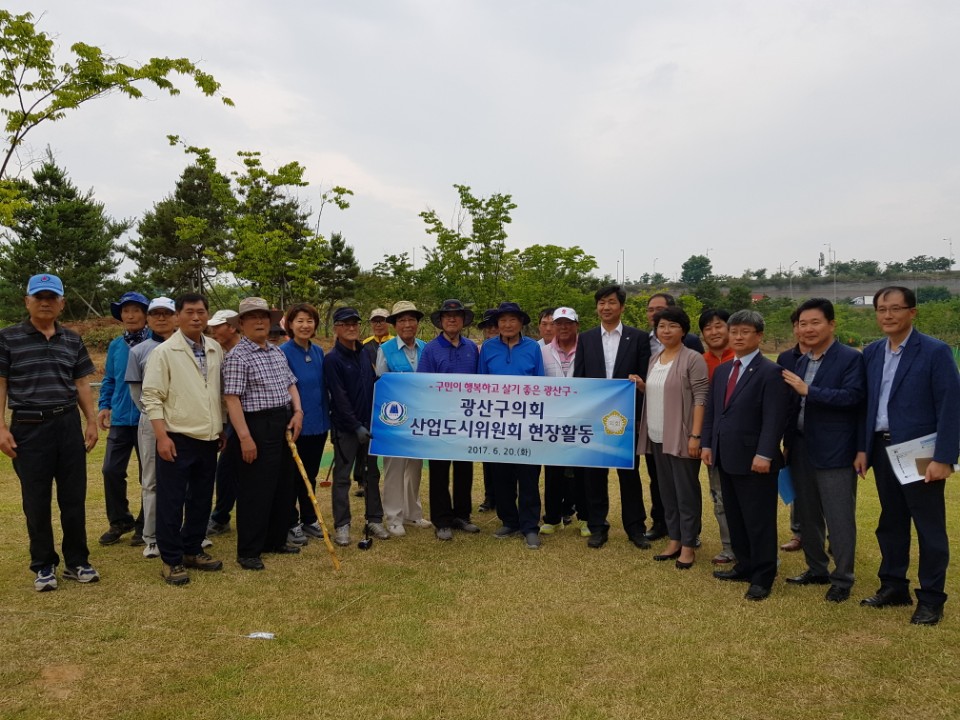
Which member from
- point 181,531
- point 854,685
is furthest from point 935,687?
point 181,531

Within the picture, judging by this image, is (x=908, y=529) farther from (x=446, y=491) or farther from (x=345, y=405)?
(x=345, y=405)

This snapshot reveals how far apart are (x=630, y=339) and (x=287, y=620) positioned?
3.52 m

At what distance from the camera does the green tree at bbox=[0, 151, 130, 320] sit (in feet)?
97.2

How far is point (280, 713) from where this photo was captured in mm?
3166

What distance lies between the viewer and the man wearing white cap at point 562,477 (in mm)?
6320

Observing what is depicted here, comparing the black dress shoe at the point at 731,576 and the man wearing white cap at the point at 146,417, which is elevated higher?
the man wearing white cap at the point at 146,417

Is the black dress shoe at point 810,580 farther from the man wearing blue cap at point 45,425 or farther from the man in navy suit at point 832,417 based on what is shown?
the man wearing blue cap at point 45,425

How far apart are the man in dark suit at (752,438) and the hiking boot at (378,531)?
117 inches

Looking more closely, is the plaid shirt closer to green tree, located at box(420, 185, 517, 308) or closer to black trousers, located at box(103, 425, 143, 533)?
black trousers, located at box(103, 425, 143, 533)

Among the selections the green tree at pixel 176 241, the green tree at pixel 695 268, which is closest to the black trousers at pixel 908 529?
the green tree at pixel 176 241

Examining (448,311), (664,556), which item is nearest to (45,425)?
(448,311)

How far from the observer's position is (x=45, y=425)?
4.65 metres

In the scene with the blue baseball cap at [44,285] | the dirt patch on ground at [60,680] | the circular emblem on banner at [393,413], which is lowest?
the dirt patch on ground at [60,680]

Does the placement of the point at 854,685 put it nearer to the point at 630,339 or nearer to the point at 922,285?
the point at 630,339
